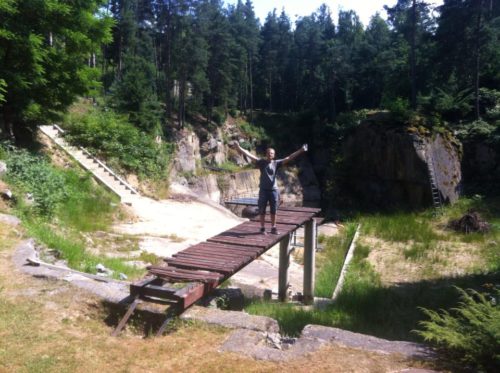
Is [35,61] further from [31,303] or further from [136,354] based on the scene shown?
[136,354]

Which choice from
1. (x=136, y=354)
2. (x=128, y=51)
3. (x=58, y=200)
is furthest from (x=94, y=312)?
(x=128, y=51)

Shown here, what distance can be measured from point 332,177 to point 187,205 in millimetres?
8205

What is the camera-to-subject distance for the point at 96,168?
57.1 feet

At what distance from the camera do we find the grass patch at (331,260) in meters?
9.95

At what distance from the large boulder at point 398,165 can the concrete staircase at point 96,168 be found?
10.3m

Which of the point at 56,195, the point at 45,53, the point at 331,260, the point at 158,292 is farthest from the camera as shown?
the point at 45,53

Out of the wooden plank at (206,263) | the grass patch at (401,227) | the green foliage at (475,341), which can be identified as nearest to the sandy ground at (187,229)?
the grass patch at (401,227)

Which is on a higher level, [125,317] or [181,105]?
[181,105]

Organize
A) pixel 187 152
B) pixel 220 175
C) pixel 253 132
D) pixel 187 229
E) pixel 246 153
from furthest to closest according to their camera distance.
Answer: pixel 253 132 < pixel 187 152 < pixel 220 175 < pixel 187 229 < pixel 246 153

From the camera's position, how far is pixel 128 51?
41.1 meters

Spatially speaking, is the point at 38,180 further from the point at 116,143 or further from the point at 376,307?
the point at 376,307

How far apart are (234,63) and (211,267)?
152 feet

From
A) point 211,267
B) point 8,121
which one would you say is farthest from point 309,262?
point 8,121

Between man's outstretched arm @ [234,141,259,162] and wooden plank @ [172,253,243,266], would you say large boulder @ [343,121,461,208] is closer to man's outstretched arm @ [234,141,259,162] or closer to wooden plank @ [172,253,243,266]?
man's outstretched arm @ [234,141,259,162]
